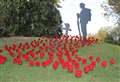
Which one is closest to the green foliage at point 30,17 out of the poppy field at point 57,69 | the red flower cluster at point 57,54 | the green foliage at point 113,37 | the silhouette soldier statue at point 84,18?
the red flower cluster at point 57,54

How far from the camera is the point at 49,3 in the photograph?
1553 centimetres

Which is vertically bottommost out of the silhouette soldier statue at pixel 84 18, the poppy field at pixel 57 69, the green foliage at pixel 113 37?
the poppy field at pixel 57 69

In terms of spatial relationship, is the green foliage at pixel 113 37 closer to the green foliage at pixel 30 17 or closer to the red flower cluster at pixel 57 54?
the red flower cluster at pixel 57 54

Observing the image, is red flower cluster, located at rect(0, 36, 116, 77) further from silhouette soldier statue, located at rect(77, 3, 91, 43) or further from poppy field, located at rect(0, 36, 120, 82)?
silhouette soldier statue, located at rect(77, 3, 91, 43)

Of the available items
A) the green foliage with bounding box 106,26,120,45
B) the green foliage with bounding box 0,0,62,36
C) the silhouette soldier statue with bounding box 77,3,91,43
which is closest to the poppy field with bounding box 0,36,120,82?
the silhouette soldier statue with bounding box 77,3,91,43

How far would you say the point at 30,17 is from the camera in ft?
48.5

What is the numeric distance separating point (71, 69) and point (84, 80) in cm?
61

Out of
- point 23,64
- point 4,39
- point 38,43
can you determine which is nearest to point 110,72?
point 23,64

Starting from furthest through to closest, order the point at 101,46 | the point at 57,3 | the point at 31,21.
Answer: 1. the point at 57,3
2. the point at 31,21
3. the point at 101,46

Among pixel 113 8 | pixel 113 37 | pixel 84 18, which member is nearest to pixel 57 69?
pixel 84 18

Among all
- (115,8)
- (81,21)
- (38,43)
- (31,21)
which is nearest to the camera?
(81,21)

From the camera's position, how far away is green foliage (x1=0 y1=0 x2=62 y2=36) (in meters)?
14.7

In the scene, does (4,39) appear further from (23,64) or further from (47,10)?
(23,64)

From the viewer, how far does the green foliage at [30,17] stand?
48.2 ft
